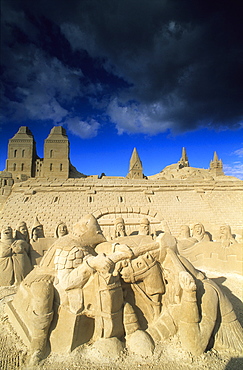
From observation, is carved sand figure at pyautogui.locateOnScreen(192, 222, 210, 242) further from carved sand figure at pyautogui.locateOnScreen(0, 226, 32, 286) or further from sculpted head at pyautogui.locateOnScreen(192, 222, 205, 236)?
carved sand figure at pyautogui.locateOnScreen(0, 226, 32, 286)

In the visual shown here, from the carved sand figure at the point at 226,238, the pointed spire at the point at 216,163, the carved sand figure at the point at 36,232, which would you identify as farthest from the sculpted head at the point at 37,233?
the pointed spire at the point at 216,163

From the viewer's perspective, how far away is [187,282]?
11.0 feet

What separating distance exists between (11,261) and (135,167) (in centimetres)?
3380

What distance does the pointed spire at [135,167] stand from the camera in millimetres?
38578

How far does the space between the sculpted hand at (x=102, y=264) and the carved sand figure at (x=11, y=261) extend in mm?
4176

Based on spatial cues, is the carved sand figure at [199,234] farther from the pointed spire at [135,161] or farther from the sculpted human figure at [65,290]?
the pointed spire at [135,161]

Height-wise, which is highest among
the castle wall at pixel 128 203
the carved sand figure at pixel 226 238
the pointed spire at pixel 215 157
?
the pointed spire at pixel 215 157

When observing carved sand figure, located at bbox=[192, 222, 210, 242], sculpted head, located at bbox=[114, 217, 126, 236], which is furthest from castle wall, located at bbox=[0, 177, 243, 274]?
sculpted head, located at bbox=[114, 217, 126, 236]

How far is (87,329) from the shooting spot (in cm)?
352

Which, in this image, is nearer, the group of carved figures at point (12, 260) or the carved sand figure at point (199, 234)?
the group of carved figures at point (12, 260)

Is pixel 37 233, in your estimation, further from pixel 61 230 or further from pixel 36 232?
pixel 61 230

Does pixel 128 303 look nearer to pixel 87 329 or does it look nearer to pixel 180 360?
pixel 87 329

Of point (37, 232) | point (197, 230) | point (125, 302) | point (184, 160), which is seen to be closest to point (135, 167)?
point (184, 160)

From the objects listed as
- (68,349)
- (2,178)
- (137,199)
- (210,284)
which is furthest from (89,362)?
(2,178)
